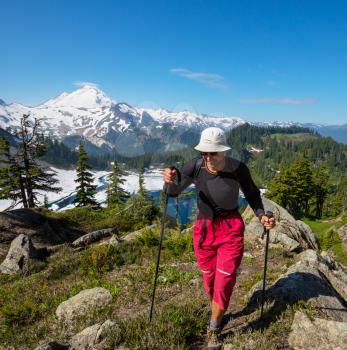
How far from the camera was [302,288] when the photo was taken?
6629 millimetres

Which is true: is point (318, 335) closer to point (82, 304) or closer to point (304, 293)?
point (304, 293)

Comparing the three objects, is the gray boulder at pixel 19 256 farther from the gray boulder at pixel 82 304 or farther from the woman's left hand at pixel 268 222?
the woman's left hand at pixel 268 222

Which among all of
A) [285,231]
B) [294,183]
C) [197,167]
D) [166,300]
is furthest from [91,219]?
[294,183]

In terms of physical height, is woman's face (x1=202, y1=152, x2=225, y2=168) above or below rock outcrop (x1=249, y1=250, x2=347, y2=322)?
above

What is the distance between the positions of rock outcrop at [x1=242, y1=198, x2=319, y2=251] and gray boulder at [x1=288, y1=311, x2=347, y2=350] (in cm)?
594

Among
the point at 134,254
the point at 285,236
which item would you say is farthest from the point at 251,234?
the point at 134,254

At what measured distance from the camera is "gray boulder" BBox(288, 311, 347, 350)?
197 inches

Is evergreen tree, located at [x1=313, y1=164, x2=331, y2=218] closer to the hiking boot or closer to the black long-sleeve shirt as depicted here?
the black long-sleeve shirt

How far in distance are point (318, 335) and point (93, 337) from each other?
381 centimetres

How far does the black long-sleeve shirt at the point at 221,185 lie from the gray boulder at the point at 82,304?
158 inches

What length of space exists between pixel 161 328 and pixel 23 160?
32.0 meters

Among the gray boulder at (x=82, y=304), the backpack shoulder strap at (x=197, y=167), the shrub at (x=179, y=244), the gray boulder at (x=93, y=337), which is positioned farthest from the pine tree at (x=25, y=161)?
the backpack shoulder strap at (x=197, y=167)

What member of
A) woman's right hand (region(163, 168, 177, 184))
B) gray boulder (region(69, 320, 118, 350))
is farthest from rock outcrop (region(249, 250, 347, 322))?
woman's right hand (region(163, 168, 177, 184))

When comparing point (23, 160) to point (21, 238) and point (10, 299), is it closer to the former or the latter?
point (21, 238)
